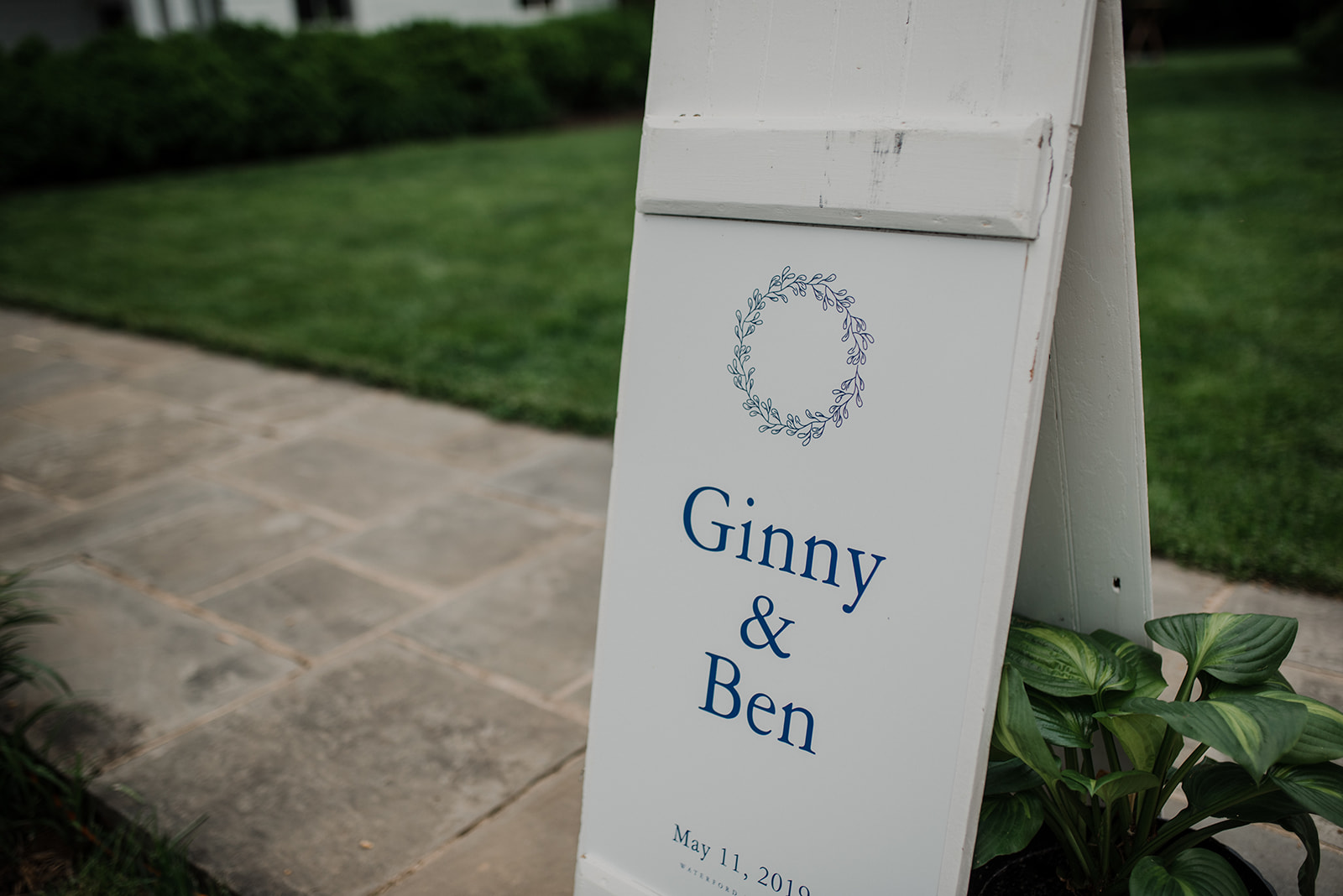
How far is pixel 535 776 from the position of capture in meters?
2.23

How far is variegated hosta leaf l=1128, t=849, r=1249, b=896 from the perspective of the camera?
1.29 meters

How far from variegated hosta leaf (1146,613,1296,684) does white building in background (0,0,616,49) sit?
16838mm

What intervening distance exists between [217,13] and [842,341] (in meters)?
20.7

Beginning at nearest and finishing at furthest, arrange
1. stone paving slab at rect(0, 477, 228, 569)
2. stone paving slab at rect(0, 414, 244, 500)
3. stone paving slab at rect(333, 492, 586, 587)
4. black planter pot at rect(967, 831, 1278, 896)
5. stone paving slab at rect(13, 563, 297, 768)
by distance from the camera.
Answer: black planter pot at rect(967, 831, 1278, 896) → stone paving slab at rect(13, 563, 297, 768) → stone paving slab at rect(333, 492, 586, 587) → stone paving slab at rect(0, 477, 228, 569) → stone paving slab at rect(0, 414, 244, 500)

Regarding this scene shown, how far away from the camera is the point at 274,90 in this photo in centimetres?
1267

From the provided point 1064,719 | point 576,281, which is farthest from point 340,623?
point 576,281

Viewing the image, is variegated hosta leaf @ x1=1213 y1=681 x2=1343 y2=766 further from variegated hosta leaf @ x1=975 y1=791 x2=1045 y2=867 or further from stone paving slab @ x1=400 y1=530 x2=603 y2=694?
stone paving slab @ x1=400 y1=530 x2=603 y2=694

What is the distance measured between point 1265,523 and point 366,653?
272 cm

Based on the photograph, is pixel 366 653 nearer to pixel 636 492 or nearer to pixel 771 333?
pixel 636 492

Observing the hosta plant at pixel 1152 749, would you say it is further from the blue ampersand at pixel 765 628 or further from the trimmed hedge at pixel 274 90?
the trimmed hedge at pixel 274 90

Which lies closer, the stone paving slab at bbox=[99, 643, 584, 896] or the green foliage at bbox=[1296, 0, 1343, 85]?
the stone paving slab at bbox=[99, 643, 584, 896]

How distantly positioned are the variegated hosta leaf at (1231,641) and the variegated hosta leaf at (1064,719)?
15cm

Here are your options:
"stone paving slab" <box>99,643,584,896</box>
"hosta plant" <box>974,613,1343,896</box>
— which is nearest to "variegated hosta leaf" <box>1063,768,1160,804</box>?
"hosta plant" <box>974,613,1343,896</box>

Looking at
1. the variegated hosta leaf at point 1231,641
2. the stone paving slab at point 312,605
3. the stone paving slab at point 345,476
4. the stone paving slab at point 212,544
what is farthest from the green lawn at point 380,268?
the variegated hosta leaf at point 1231,641
